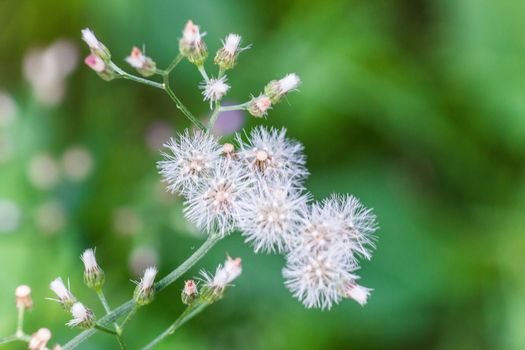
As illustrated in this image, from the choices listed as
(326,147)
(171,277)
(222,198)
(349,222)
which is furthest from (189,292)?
(326,147)

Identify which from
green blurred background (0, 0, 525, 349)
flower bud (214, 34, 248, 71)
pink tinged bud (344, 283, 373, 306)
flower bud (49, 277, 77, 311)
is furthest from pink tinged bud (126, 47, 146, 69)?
green blurred background (0, 0, 525, 349)

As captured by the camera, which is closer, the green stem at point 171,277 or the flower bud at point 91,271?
the green stem at point 171,277

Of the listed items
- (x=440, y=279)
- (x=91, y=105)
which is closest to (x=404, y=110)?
(x=440, y=279)

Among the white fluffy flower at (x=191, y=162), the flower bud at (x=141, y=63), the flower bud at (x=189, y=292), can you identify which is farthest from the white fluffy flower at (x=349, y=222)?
the flower bud at (x=141, y=63)

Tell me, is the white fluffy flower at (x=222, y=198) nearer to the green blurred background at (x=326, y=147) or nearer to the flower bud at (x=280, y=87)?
the flower bud at (x=280, y=87)

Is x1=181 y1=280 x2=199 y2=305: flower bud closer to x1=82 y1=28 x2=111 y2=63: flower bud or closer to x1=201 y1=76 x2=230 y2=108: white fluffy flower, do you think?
x1=201 y1=76 x2=230 y2=108: white fluffy flower

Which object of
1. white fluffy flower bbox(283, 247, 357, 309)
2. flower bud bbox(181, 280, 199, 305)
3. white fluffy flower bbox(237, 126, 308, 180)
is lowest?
flower bud bbox(181, 280, 199, 305)

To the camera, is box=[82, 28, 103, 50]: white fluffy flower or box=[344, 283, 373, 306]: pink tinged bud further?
box=[82, 28, 103, 50]: white fluffy flower
